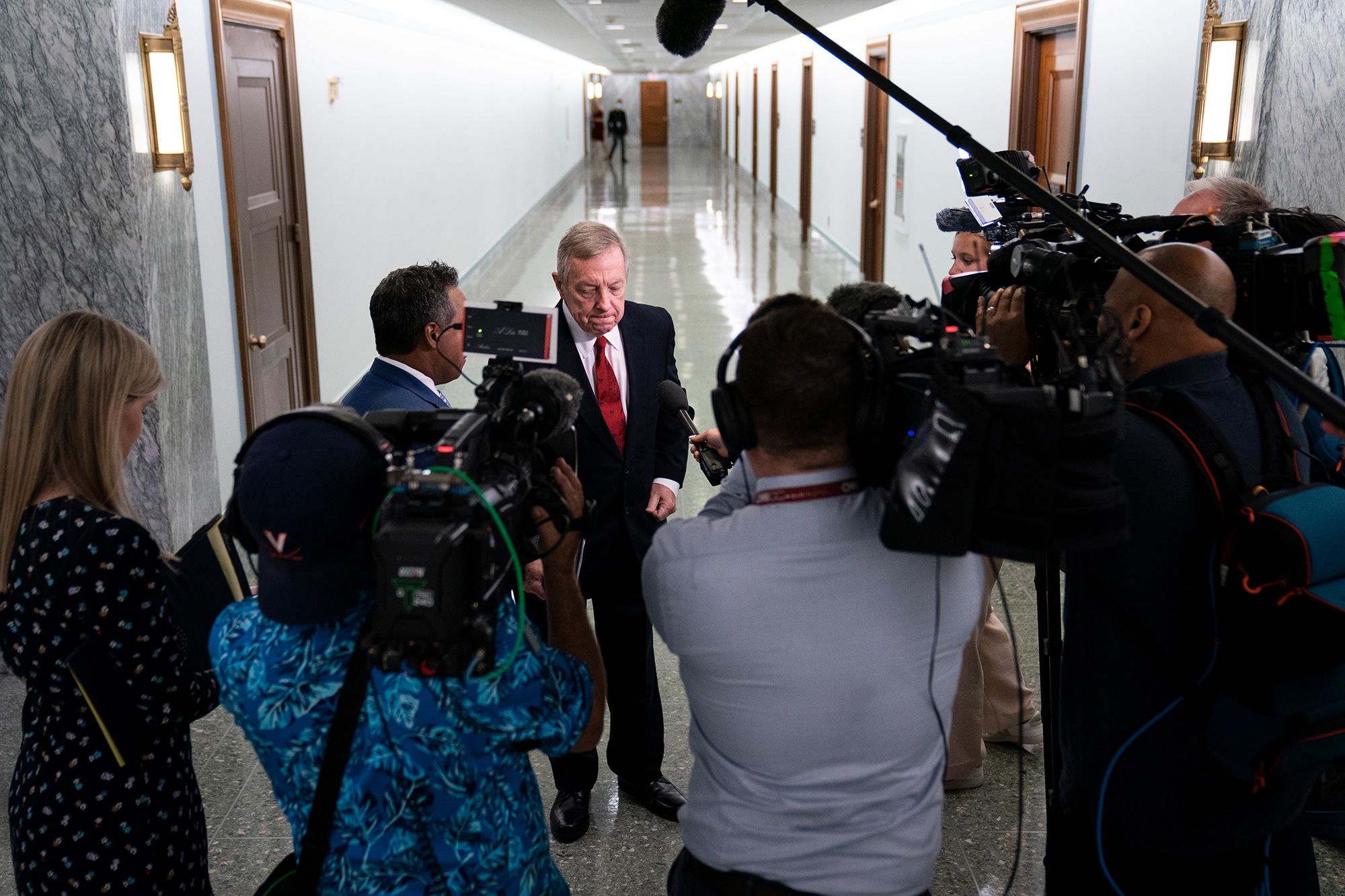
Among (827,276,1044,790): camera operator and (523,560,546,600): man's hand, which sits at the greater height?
(523,560,546,600): man's hand

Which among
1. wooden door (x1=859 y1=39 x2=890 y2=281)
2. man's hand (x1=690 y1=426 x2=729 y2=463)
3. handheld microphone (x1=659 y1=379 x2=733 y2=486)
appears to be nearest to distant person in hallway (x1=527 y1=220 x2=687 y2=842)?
handheld microphone (x1=659 y1=379 x2=733 y2=486)

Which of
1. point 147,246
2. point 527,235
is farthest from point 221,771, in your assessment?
point 527,235

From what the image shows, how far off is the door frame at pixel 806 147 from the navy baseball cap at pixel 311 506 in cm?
1257

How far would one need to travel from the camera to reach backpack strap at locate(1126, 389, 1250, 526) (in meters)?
1.44

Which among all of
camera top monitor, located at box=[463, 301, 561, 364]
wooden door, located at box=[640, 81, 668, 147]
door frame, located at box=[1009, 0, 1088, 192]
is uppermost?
wooden door, located at box=[640, 81, 668, 147]

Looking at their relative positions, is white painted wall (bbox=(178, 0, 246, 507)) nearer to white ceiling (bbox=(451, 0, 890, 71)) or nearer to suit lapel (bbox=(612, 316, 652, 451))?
suit lapel (bbox=(612, 316, 652, 451))

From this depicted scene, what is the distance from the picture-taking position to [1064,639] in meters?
1.66

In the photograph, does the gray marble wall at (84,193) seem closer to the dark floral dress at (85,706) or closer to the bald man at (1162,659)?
the dark floral dress at (85,706)

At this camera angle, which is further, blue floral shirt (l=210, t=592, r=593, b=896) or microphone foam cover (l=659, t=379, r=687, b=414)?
microphone foam cover (l=659, t=379, r=687, b=414)

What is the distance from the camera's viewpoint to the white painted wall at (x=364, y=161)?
419cm

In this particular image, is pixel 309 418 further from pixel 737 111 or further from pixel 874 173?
pixel 737 111

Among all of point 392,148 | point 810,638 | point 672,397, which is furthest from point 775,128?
point 810,638

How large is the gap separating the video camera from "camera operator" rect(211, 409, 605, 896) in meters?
0.06

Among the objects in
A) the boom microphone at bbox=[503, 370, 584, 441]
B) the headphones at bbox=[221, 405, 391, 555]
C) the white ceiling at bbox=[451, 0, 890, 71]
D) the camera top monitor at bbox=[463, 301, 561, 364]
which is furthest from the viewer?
the white ceiling at bbox=[451, 0, 890, 71]
